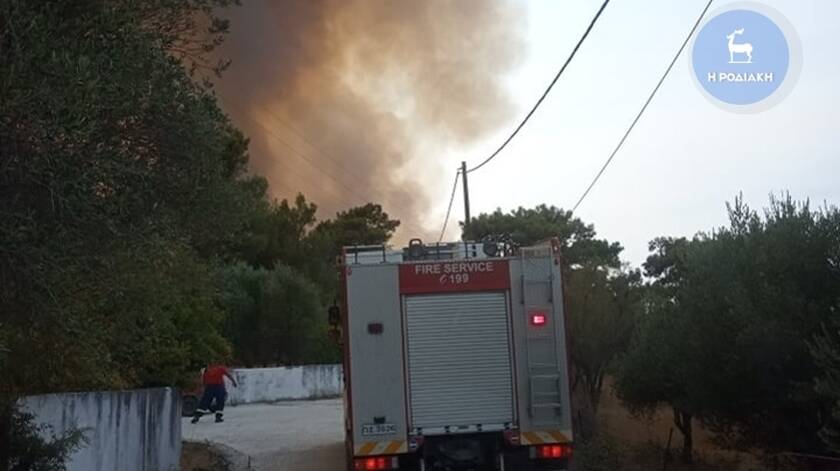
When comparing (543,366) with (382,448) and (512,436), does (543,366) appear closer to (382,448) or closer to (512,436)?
(512,436)

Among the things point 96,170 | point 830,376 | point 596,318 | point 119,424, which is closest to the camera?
point 96,170

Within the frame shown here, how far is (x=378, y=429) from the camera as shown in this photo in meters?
11.9

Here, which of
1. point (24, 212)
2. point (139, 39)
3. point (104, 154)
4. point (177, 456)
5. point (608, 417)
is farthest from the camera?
point (608, 417)

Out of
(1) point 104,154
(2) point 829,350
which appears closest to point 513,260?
(2) point 829,350

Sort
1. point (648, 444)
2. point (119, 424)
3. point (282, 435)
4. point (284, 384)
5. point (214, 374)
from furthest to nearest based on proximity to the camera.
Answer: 1. point (284, 384)
2. point (214, 374)
3. point (282, 435)
4. point (648, 444)
5. point (119, 424)

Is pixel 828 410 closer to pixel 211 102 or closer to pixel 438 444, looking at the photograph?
pixel 438 444

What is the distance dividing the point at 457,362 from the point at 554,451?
60.3 inches

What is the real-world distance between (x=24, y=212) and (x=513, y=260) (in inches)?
273

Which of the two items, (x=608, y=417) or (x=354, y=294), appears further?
(x=608, y=417)

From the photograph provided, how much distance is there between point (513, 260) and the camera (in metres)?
12.2

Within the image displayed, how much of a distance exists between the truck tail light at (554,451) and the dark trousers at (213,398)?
16165 millimetres

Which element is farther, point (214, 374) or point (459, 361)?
point (214, 374)

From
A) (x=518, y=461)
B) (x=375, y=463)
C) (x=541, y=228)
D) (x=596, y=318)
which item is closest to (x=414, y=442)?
(x=375, y=463)

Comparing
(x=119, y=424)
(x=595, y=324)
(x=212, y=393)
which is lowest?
(x=119, y=424)
